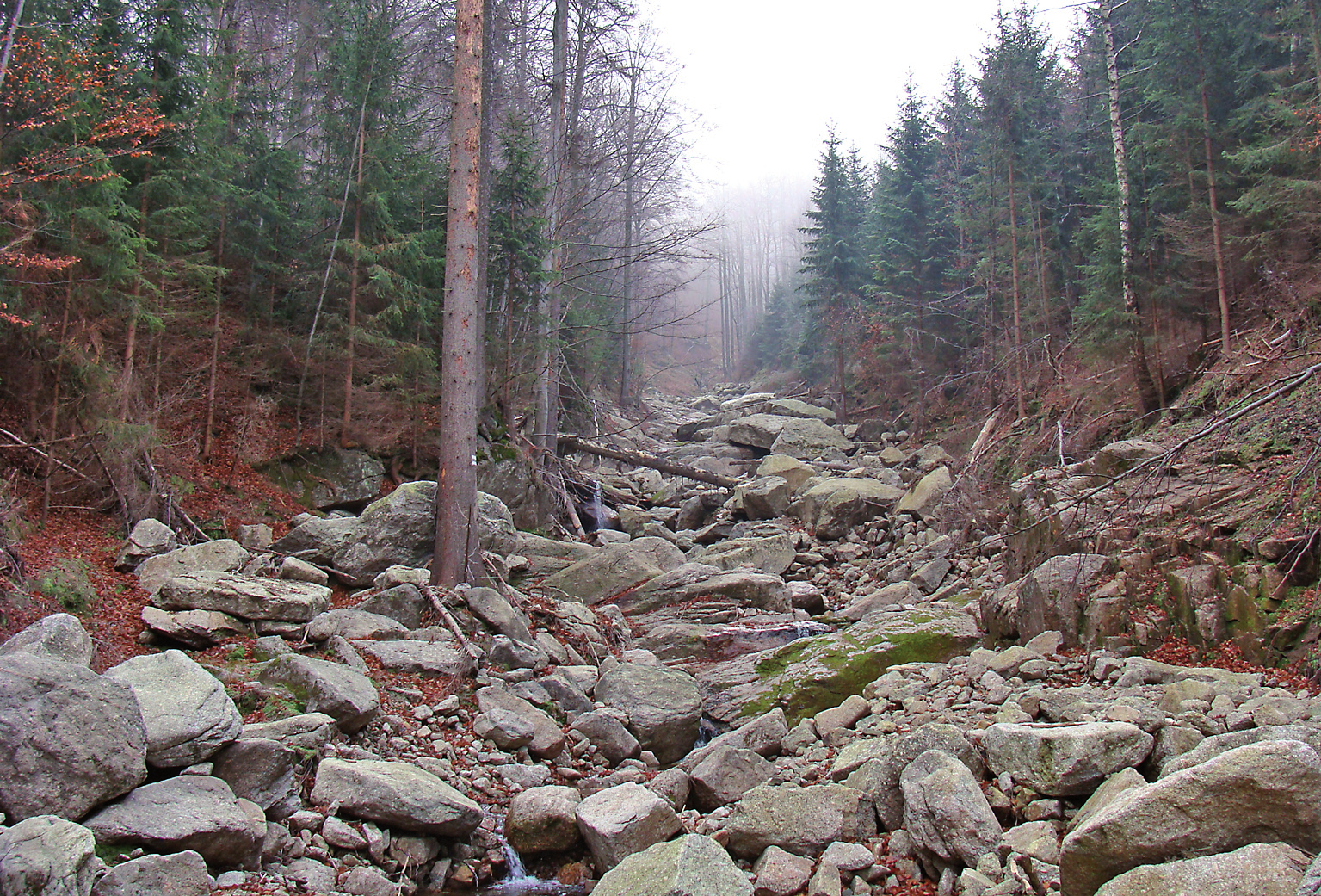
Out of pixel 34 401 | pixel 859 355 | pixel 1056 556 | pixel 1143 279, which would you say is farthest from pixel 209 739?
pixel 859 355

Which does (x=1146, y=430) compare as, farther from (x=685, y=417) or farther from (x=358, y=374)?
(x=685, y=417)

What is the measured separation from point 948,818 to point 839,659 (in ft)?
14.0

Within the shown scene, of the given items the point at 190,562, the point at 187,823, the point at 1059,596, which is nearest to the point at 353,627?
the point at 190,562

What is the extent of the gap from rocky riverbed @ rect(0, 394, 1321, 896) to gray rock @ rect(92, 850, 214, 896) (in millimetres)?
14

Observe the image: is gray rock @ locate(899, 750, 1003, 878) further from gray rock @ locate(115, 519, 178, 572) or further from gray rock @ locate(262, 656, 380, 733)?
gray rock @ locate(115, 519, 178, 572)

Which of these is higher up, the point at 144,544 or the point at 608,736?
the point at 144,544

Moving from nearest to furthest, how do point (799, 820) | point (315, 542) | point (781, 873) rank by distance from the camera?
point (781, 873) → point (799, 820) → point (315, 542)

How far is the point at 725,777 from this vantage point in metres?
5.65

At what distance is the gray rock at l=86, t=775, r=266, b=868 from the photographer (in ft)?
11.9

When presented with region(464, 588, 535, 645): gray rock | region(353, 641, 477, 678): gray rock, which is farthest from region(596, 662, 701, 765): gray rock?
region(353, 641, 477, 678): gray rock

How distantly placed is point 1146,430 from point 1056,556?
5041mm

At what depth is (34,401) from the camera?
9219mm

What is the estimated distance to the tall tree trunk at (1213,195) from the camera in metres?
13.0

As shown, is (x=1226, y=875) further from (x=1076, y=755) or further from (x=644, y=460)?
(x=644, y=460)
